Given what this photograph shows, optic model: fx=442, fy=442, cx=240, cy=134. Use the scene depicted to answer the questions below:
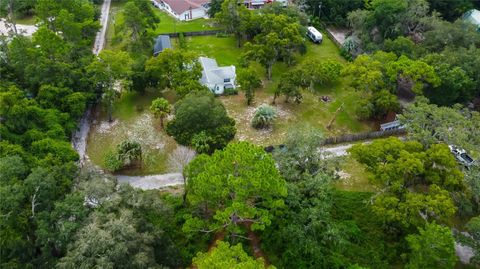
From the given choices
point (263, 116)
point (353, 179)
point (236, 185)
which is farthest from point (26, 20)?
point (236, 185)

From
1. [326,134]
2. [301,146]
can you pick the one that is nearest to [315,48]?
[326,134]

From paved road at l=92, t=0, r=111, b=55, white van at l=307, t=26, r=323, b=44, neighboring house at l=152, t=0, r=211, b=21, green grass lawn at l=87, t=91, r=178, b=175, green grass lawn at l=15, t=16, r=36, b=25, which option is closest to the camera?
green grass lawn at l=87, t=91, r=178, b=175

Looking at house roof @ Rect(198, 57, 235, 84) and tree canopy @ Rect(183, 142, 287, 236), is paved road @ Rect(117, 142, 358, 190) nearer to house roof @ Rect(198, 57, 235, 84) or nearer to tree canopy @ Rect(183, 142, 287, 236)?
tree canopy @ Rect(183, 142, 287, 236)

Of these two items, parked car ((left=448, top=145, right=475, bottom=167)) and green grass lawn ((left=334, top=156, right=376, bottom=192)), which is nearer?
parked car ((left=448, top=145, right=475, bottom=167))

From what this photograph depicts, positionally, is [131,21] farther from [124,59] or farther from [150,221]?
[150,221]

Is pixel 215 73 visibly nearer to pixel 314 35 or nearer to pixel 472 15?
pixel 314 35

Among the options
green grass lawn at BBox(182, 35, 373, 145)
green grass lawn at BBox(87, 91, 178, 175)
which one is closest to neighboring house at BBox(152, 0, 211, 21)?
green grass lawn at BBox(182, 35, 373, 145)
